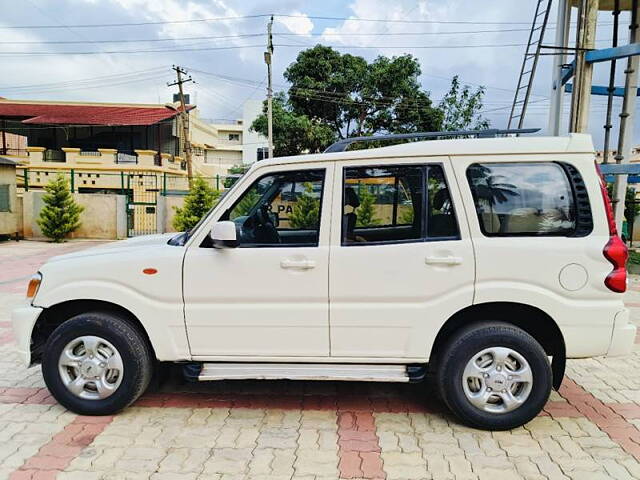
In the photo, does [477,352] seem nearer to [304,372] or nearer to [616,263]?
[616,263]

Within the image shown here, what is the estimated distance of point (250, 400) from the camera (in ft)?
13.4

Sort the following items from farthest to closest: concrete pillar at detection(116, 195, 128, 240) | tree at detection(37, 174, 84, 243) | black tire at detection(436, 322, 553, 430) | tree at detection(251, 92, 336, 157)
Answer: tree at detection(251, 92, 336, 157), concrete pillar at detection(116, 195, 128, 240), tree at detection(37, 174, 84, 243), black tire at detection(436, 322, 553, 430)

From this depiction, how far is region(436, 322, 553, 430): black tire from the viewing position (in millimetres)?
3457

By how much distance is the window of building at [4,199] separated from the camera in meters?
15.8

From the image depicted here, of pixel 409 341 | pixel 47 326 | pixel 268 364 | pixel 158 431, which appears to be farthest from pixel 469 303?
pixel 47 326

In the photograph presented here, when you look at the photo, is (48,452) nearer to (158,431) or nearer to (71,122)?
(158,431)

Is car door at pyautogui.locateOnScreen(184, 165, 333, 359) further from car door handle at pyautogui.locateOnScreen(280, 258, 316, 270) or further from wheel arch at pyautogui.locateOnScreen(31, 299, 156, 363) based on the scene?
wheel arch at pyautogui.locateOnScreen(31, 299, 156, 363)

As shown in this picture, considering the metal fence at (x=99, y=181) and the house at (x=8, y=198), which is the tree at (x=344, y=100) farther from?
the house at (x=8, y=198)

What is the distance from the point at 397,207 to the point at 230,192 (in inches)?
49.3

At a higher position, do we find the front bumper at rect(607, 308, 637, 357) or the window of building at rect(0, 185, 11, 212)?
the window of building at rect(0, 185, 11, 212)

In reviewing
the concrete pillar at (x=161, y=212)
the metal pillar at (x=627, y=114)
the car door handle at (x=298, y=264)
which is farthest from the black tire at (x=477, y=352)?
the concrete pillar at (x=161, y=212)

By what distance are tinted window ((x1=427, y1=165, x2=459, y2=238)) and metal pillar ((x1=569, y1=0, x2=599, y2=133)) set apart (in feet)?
23.0

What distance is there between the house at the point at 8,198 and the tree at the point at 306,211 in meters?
15.5

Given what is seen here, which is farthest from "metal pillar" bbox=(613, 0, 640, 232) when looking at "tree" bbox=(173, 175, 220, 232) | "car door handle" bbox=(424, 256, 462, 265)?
"tree" bbox=(173, 175, 220, 232)
